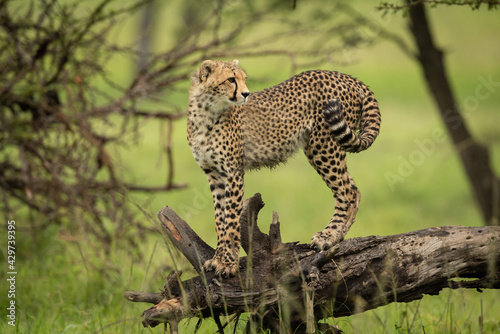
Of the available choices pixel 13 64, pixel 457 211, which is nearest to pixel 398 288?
pixel 13 64

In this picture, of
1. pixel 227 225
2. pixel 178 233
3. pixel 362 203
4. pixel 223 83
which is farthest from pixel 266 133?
pixel 362 203

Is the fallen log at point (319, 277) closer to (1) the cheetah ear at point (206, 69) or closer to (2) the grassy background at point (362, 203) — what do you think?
(2) the grassy background at point (362, 203)

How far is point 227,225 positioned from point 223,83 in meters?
→ 0.98

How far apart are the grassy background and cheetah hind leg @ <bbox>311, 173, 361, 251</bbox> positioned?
58 centimetres

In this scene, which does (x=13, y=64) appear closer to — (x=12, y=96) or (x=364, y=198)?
(x=12, y=96)

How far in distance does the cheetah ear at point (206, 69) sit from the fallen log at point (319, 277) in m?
0.95

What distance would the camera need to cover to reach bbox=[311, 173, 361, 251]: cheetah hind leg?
4449 millimetres

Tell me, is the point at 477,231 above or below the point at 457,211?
below

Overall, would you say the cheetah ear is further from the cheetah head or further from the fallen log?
the fallen log

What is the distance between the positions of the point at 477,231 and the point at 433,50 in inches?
157

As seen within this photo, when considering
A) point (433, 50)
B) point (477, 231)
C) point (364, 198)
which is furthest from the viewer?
point (364, 198)

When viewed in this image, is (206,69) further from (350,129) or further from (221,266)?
(221,266)

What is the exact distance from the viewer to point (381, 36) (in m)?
7.91

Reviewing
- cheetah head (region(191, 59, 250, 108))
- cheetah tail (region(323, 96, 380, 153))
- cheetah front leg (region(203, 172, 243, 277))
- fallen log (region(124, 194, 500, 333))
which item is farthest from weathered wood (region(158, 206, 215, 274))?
cheetah tail (region(323, 96, 380, 153))
